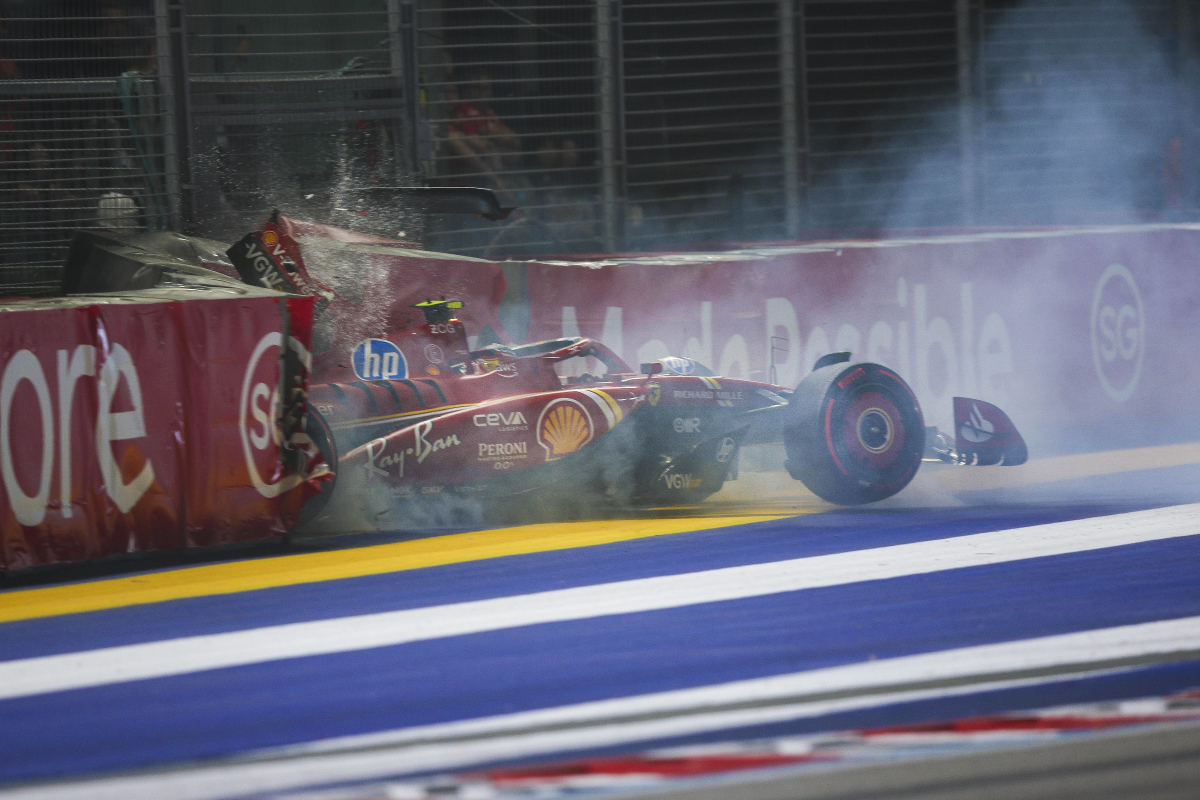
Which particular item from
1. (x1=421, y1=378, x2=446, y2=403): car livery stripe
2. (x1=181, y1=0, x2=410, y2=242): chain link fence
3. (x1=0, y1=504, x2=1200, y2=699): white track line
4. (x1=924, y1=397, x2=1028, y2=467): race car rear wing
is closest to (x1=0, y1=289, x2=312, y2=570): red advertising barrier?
(x1=421, y1=378, x2=446, y2=403): car livery stripe

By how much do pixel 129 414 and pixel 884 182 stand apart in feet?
29.1

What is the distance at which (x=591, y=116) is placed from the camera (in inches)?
472

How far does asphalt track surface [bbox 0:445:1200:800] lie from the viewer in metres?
3.57

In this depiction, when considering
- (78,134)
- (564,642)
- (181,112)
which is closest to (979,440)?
(564,642)

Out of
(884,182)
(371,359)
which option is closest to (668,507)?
(371,359)

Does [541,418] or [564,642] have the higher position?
[541,418]

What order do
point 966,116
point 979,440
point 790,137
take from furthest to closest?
point 966,116 → point 790,137 → point 979,440

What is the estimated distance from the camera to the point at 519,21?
11.7 m

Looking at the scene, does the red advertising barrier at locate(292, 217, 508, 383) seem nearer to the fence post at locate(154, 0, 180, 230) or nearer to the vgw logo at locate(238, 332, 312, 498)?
the vgw logo at locate(238, 332, 312, 498)

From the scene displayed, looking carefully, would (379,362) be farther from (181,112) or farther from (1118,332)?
(1118,332)

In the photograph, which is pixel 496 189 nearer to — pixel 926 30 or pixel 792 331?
pixel 792 331

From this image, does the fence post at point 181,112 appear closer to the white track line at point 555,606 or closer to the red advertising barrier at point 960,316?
the red advertising barrier at point 960,316

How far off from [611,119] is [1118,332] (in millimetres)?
4955

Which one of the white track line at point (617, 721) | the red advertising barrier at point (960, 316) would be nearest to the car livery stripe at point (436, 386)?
the red advertising barrier at point (960, 316)
